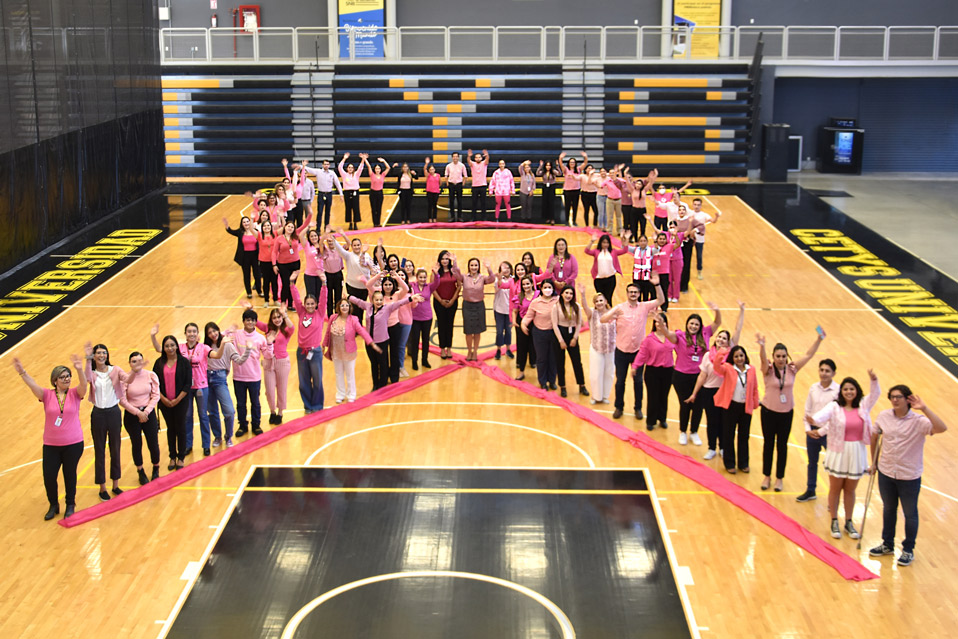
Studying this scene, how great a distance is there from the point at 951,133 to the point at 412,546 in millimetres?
29133

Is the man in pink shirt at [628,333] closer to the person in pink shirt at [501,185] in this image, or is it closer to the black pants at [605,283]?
the black pants at [605,283]

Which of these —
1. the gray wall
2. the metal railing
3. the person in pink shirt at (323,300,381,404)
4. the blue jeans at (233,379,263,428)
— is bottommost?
the blue jeans at (233,379,263,428)

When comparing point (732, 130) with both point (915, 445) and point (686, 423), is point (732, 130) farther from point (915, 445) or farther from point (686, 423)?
point (915, 445)

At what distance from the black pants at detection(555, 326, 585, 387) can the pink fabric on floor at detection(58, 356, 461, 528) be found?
6.00 feet

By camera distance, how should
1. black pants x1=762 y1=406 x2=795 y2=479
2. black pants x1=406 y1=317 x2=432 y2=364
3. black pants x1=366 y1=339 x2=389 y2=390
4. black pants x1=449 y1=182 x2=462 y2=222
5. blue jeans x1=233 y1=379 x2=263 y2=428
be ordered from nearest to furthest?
black pants x1=762 y1=406 x2=795 y2=479
blue jeans x1=233 y1=379 x2=263 y2=428
black pants x1=366 y1=339 x2=389 y2=390
black pants x1=406 y1=317 x2=432 y2=364
black pants x1=449 y1=182 x2=462 y2=222

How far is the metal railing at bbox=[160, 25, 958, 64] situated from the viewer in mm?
31797

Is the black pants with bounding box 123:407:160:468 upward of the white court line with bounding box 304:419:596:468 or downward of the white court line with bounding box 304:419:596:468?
upward

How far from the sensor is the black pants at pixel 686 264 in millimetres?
19562

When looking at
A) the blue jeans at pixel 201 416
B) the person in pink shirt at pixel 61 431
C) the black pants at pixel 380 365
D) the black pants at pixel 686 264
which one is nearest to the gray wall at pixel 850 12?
the black pants at pixel 686 264

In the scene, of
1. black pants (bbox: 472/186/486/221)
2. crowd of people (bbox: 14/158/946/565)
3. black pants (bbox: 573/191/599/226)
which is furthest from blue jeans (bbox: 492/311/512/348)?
black pants (bbox: 472/186/486/221)

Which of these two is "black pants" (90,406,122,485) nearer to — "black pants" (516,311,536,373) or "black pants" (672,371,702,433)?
"black pants" (516,311,536,373)

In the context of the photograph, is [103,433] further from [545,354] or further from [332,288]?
[332,288]

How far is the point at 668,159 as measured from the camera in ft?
108

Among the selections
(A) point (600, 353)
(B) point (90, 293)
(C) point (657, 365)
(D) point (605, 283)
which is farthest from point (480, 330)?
(B) point (90, 293)
